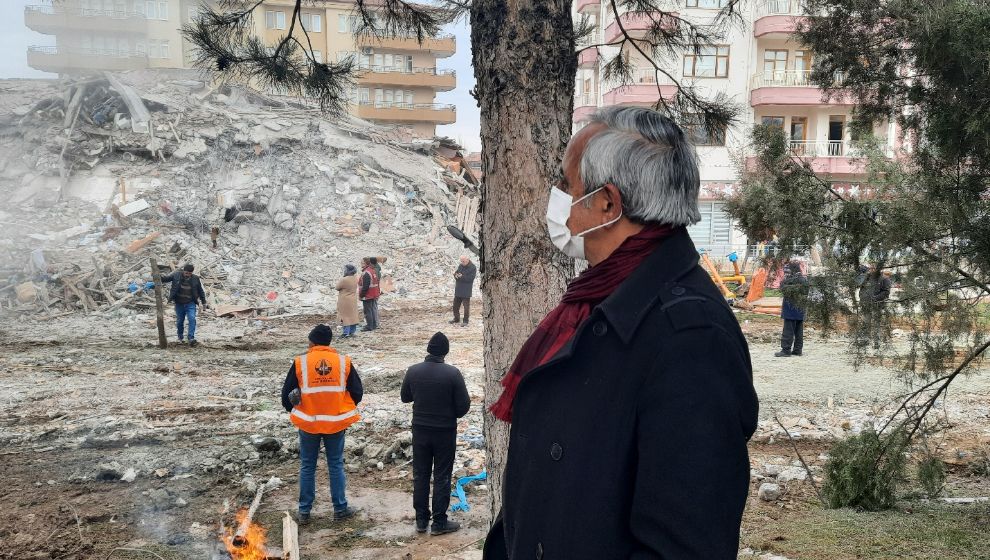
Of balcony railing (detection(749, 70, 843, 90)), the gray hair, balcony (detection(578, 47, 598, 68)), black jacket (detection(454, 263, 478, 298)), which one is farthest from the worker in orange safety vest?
balcony railing (detection(749, 70, 843, 90))

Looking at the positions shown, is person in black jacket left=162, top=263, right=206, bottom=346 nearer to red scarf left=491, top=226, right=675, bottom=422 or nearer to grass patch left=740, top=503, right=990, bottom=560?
grass patch left=740, top=503, right=990, bottom=560

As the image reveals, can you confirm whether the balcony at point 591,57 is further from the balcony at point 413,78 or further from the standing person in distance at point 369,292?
the balcony at point 413,78

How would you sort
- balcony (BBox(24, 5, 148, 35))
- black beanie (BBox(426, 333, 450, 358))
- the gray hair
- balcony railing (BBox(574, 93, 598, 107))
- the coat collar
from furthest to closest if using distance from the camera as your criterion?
1. balcony railing (BBox(574, 93, 598, 107))
2. balcony (BBox(24, 5, 148, 35))
3. black beanie (BBox(426, 333, 450, 358))
4. the gray hair
5. the coat collar

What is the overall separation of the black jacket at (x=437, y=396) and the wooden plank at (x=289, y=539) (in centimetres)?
135

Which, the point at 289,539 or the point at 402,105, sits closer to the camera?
the point at 289,539

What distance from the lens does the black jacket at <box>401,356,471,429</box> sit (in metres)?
6.65

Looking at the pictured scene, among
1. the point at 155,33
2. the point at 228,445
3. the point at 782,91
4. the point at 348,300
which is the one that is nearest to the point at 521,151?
the point at 228,445

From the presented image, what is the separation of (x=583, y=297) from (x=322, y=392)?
529 centimetres

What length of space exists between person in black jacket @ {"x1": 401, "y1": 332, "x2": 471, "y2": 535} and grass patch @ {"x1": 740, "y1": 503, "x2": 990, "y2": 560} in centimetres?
257

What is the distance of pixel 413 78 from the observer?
5625cm

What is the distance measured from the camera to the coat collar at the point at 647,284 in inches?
62.6

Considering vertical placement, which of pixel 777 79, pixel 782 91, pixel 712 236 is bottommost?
pixel 712 236

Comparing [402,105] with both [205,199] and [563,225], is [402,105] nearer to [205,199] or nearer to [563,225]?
[205,199]

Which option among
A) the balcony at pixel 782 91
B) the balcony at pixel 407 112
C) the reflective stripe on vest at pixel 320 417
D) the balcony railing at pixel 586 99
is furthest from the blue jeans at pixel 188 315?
the balcony at pixel 407 112
